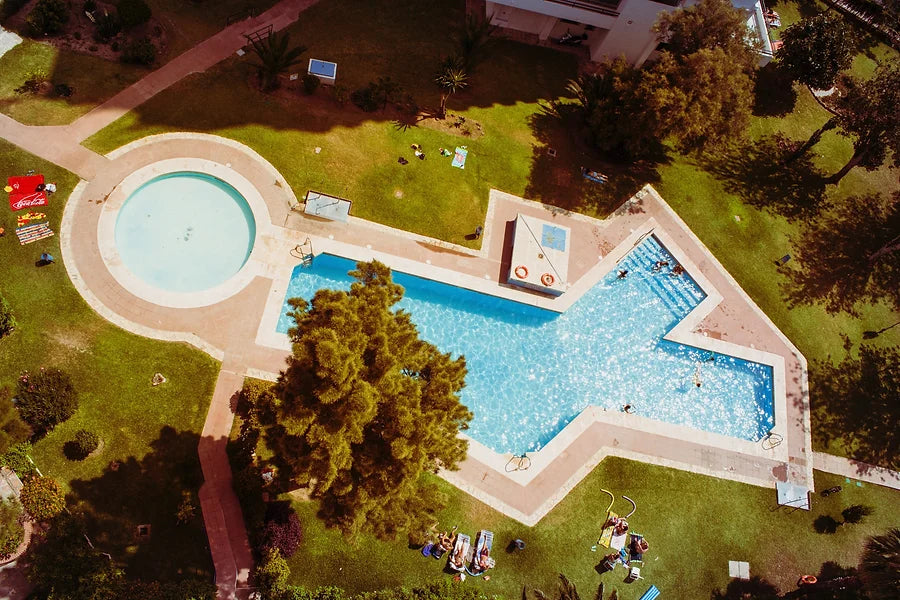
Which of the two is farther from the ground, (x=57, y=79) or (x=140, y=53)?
(x=140, y=53)

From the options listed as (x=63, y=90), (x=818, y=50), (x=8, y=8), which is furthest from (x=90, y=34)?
(x=818, y=50)

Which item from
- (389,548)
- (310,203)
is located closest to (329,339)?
(389,548)

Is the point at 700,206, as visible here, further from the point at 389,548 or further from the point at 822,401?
the point at 389,548

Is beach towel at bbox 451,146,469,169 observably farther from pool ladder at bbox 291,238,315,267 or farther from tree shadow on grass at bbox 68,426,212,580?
tree shadow on grass at bbox 68,426,212,580

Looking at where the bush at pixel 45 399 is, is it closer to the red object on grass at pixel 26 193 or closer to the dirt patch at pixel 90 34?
the red object on grass at pixel 26 193

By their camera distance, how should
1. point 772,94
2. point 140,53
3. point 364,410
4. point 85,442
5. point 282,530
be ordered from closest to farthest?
point 364,410 < point 85,442 < point 282,530 < point 140,53 < point 772,94

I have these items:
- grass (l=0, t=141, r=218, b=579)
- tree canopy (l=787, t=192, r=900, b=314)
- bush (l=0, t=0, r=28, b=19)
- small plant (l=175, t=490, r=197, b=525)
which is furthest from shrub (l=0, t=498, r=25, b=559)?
tree canopy (l=787, t=192, r=900, b=314)

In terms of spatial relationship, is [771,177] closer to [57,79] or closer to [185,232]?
[185,232]
